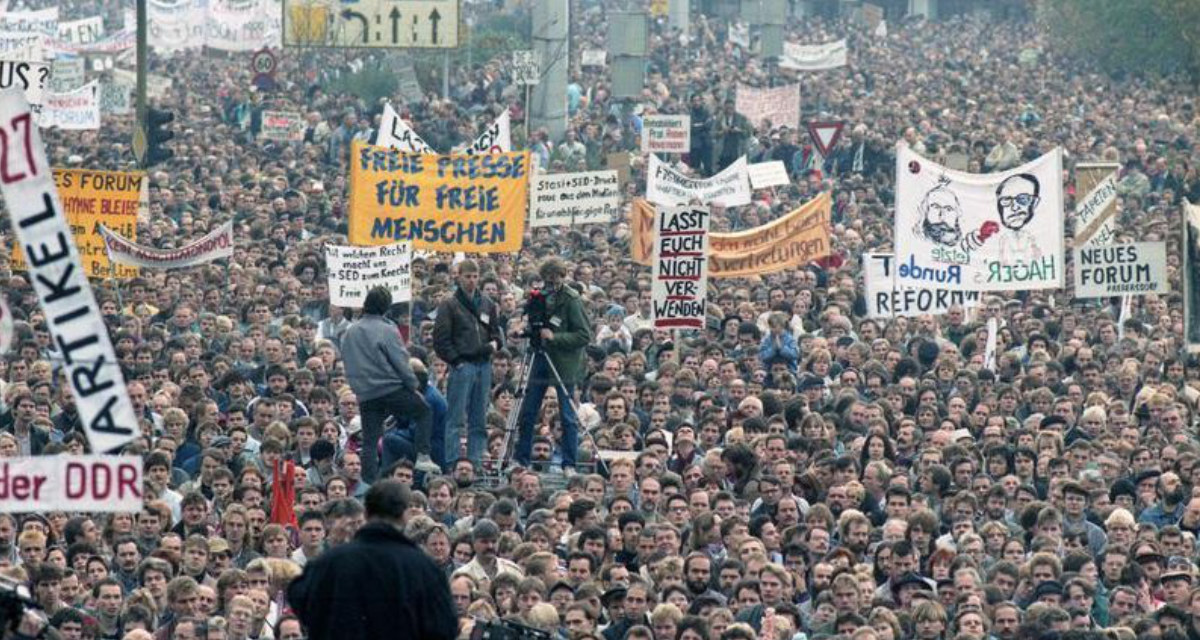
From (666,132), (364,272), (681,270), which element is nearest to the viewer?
(681,270)

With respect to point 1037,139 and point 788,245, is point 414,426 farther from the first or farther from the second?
point 1037,139

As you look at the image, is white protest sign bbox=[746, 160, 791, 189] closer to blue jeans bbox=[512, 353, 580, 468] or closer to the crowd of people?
the crowd of people

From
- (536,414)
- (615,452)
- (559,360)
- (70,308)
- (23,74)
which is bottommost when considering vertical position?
(615,452)

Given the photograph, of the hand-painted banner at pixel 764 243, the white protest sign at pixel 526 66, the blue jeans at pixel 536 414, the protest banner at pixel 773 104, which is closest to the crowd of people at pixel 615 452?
the blue jeans at pixel 536 414

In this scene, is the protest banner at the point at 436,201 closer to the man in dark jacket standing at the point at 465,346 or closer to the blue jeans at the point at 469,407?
the blue jeans at the point at 469,407

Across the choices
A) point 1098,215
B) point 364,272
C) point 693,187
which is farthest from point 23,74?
point 1098,215

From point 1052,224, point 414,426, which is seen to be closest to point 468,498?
point 414,426

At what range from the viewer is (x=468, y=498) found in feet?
54.2

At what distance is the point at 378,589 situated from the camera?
29.7 feet

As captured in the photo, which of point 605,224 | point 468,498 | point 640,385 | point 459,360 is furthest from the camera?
point 605,224

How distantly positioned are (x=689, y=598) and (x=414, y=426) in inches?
161

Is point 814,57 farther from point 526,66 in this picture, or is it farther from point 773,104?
point 526,66

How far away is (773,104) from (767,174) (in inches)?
398

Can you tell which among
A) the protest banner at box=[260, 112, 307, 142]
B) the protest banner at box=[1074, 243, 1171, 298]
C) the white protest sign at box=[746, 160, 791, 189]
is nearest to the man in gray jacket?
the protest banner at box=[1074, 243, 1171, 298]
